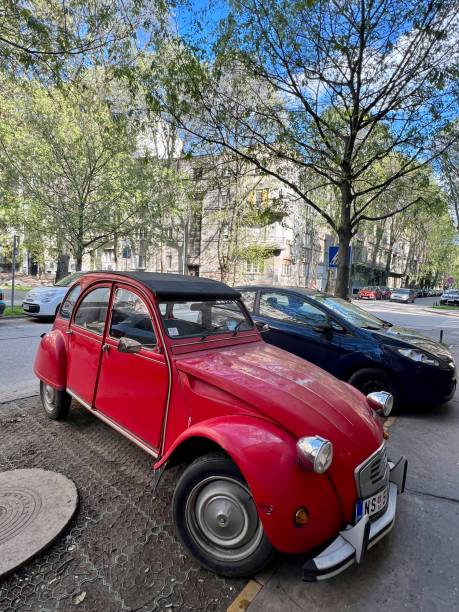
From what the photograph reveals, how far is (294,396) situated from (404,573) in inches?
→ 49.1

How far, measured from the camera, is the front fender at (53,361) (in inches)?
155

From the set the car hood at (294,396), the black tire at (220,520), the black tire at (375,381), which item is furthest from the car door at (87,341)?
the black tire at (375,381)

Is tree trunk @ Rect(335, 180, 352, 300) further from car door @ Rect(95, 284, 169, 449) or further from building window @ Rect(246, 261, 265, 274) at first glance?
building window @ Rect(246, 261, 265, 274)

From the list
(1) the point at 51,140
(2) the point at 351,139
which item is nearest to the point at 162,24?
(2) the point at 351,139

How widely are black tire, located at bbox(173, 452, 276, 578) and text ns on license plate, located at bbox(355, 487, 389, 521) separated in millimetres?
545

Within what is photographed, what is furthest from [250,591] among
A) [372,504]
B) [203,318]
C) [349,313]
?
[349,313]

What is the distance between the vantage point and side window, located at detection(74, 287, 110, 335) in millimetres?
3525

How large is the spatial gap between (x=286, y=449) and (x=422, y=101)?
29.7ft

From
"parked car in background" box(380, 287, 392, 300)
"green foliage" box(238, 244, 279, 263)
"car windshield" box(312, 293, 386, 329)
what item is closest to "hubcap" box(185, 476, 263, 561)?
"car windshield" box(312, 293, 386, 329)

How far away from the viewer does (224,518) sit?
219cm

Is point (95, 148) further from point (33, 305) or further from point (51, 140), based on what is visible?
point (33, 305)

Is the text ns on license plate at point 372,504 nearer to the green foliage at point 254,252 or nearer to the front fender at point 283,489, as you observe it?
the front fender at point 283,489

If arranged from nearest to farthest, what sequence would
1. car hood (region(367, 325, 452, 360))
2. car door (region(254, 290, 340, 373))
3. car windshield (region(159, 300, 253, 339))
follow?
car windshield (region(159, 300, 253, 339))
car hood (region(367, 325, 452, 360))
car door (region(254, 290, 340, 373))

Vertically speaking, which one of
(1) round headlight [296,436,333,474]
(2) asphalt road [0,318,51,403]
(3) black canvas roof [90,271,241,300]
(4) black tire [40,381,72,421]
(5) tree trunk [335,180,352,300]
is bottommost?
(2) asphalt road [0,318,51,403]
